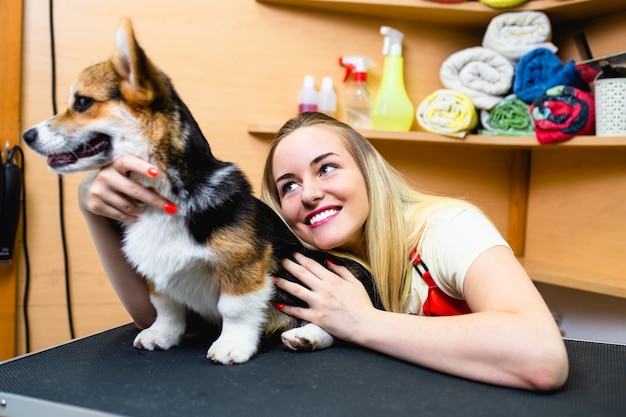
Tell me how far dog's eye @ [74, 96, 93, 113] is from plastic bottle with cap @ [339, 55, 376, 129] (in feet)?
3.31

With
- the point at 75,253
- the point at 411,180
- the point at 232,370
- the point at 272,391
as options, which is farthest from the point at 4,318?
the point at 411,180

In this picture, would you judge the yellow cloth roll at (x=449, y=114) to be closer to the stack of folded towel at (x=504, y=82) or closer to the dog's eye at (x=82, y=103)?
the stack of folded towel at (x=504, y=82)

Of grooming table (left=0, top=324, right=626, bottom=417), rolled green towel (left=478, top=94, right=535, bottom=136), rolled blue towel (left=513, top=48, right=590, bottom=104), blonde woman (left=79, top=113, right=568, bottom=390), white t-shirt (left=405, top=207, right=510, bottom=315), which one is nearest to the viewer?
grooming table (left=0, top=324, right=626, bottom=417)

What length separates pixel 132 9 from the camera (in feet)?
5.13

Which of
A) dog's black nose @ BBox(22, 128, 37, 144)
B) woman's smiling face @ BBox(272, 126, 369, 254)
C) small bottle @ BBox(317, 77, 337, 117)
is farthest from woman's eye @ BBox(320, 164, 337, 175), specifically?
small bottle @ BBox(317, 77, 337, 117)

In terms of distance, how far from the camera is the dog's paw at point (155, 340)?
3.21 feet

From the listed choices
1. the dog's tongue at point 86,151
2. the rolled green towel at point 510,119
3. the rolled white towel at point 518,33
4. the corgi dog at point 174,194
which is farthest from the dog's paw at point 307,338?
the rolled white towel at point 518,33

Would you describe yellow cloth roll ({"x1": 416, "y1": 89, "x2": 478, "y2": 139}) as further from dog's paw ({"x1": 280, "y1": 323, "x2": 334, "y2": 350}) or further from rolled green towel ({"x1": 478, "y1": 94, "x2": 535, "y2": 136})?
dog's paw ({"x1": 280, "y1": 323, "x2": 334, "y2": 350})

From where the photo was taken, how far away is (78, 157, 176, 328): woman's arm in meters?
0.86

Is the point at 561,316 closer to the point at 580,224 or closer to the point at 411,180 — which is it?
the point at 580,224

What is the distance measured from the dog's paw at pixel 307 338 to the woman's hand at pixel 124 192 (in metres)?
0.31

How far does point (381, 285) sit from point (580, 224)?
985 mm

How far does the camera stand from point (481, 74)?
1.69 m

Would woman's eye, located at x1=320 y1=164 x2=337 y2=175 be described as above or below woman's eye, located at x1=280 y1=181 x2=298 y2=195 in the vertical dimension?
above
